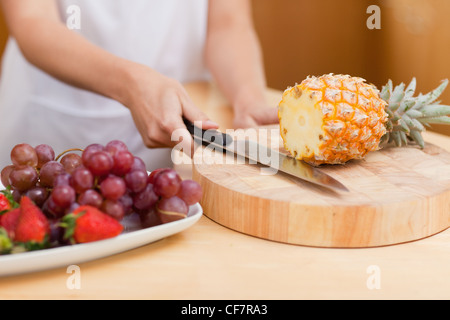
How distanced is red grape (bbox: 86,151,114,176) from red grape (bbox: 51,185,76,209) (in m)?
0.04

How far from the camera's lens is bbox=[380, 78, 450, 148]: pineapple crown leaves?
111cm

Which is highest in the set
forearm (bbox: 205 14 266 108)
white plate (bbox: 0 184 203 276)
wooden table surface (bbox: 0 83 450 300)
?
forearm (bbox: 205 14 266 108)

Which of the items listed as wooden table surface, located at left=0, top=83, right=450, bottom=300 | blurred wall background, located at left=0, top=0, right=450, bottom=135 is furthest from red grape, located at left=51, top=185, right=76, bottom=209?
blurred wall background, located at left=0, top=0, right=450, bottom=135

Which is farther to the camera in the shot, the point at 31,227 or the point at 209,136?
the point at 209,136

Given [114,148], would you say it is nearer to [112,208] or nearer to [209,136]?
[112,208]

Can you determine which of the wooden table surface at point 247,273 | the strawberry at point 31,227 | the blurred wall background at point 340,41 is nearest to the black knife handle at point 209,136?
the wooden table surface at point 247,273

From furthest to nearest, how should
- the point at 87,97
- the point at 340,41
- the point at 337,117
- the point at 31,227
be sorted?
the point at 340,41
the point at 87,97
the point at 337,117
the point at 31,227

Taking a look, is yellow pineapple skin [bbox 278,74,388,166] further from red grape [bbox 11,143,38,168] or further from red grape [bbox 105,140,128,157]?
red grape [bbox 11,143,38,168]

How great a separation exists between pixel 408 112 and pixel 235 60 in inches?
34.7

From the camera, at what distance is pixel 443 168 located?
1.04 meters

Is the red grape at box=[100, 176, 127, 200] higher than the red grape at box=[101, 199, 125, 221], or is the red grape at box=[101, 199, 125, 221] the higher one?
the red grape at box=[100, 176, 127, 200]

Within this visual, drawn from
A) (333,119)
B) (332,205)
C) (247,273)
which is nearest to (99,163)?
(247,273)

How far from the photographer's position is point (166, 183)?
744 mm

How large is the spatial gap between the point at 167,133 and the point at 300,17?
2426 millimetres
